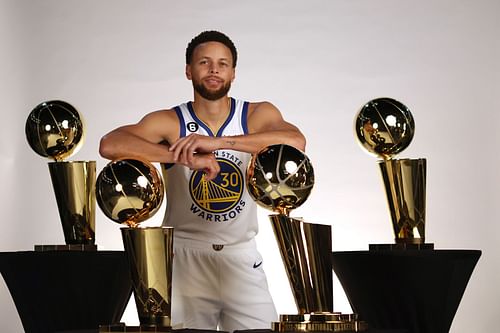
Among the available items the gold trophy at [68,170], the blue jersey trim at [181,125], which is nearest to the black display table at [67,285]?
the gold trophy at [68,170]

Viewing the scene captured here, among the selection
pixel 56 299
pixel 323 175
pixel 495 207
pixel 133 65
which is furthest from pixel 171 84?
pixel 56 299

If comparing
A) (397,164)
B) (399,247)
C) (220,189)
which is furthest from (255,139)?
(399,247)

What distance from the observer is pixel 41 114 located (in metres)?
1.85

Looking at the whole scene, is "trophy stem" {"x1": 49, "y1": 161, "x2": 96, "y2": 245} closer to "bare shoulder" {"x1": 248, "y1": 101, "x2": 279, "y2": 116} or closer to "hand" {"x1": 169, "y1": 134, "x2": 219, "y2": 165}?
"hand" {"x1": 169, "y1": 134, "x2": 219, "y2": 165}

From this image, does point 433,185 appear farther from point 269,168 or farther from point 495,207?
point 269,168

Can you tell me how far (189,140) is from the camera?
1.80 meters

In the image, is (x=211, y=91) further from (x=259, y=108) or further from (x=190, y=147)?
(x=190, y=147)

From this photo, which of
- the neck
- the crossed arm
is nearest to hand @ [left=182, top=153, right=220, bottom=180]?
the crossed arm

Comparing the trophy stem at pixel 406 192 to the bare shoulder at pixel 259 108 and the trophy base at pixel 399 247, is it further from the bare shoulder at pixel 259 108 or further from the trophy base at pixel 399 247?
the bare shoulder at pixel 259 108

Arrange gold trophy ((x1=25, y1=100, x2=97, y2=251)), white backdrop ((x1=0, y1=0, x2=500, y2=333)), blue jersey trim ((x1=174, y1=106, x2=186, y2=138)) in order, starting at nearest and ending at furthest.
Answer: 1. gold trophy ((x1=25, y1=100, x2=97, y2=251))
2. blue jersey trim ((x1=174, y1=106, x2=186, y2=138))
3. white backdrop ((x1=0, y1=0, x2=500, y2=333))

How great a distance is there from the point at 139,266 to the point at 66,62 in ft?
8.42

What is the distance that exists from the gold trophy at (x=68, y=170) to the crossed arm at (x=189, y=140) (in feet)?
0.35

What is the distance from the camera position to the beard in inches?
85.5

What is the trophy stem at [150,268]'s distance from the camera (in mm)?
1373
